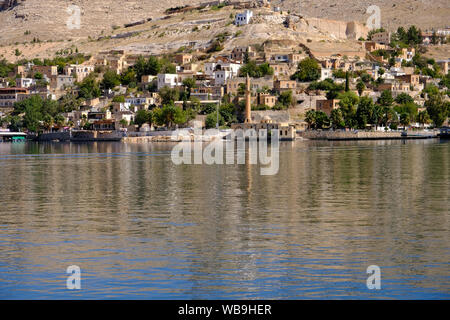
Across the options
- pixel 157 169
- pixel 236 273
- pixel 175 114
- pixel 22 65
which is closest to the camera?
pixel 236 273

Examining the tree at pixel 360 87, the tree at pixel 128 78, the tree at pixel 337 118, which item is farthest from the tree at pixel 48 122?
the tree at pixel 360 87

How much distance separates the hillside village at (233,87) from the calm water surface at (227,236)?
63881mm

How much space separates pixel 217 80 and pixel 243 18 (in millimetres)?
29472

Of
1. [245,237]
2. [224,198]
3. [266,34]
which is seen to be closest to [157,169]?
[224,198]

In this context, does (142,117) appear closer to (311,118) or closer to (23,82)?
(311,118)

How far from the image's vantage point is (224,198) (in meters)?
34.2

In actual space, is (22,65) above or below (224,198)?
above

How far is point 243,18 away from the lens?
147875 millimetres

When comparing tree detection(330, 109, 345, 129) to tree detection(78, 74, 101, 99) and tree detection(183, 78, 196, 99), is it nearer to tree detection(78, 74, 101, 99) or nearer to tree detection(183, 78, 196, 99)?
tree detection(183, 78, 196, 99)

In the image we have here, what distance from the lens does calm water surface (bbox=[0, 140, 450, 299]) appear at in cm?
1895

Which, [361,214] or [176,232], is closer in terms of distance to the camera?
[176,232]

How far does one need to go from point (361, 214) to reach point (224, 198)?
22.9 ft
